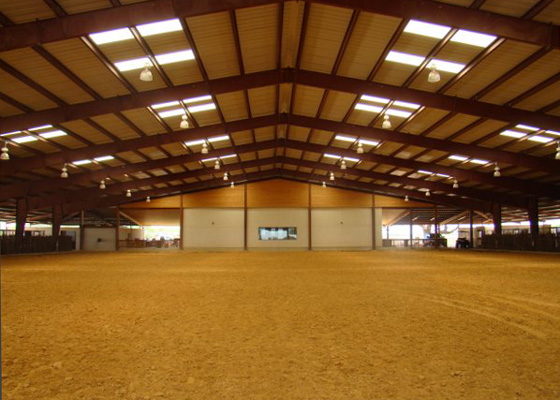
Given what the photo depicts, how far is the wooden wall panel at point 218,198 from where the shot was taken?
35.3 m

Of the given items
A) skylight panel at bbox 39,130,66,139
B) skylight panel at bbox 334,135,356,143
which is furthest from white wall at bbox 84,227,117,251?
skylight panel at bbox 334,135,356,143

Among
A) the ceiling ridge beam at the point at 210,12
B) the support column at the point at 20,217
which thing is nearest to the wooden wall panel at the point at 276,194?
the support column at the point at 20,217

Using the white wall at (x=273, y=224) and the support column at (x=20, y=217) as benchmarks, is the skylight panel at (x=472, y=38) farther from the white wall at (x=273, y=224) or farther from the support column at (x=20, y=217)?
the support column at (x=20, y=217)

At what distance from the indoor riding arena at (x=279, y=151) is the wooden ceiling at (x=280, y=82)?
7 cm

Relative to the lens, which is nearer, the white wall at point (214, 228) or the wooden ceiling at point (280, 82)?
the wooden ceiling at point (280, 82)

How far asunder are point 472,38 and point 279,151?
18.5 metres

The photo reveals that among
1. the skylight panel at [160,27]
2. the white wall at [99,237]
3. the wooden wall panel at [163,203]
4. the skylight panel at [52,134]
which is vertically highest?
the skylight panel at [160,27]

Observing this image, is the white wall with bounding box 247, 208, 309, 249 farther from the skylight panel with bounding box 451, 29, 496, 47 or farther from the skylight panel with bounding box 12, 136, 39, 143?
the skylight panel with bounding box 451, 29, 496, 47

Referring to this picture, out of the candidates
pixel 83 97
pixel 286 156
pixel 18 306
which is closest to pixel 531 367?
pixel 18 306

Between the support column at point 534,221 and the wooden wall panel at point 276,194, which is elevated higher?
the wooden wall panel at point 276,194

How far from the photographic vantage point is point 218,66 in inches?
516

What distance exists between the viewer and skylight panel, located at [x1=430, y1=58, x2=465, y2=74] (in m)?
11.9

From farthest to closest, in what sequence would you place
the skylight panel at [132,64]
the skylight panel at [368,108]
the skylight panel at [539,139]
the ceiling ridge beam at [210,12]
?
the skylight panel at [539,139] < the skylight panel at [368,108] < the skylight panel at [132,64] < the ceiling ridge beam at [210,12]

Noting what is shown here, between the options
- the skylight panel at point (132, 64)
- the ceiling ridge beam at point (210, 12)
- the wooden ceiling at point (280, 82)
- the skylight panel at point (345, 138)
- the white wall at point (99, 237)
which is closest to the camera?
the ceiling ridge beam at point (210, 12)
